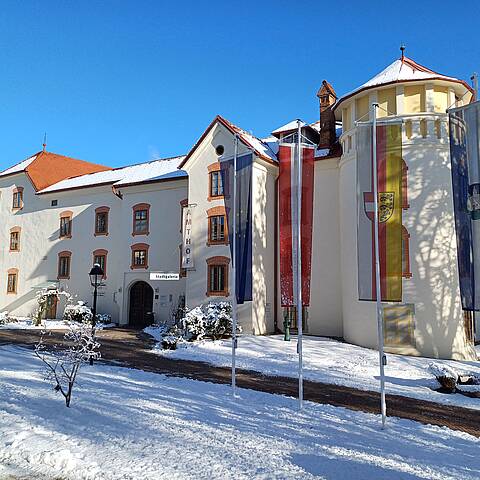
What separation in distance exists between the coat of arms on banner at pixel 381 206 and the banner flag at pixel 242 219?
319cm

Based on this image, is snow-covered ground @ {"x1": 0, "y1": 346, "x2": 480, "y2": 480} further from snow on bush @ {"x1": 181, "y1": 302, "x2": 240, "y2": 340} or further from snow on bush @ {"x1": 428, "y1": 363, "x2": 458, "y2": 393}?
snow on bush @ {"x1": 181, "y1": 302, "x2": 240, "y2": 340}

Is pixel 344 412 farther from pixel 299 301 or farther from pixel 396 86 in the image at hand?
pixel 396 86

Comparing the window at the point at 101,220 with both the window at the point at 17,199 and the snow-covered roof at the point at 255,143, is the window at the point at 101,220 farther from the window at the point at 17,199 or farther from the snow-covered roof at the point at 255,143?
the snow-covered roof at the point at 255,143

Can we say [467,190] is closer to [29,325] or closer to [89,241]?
[89,241]

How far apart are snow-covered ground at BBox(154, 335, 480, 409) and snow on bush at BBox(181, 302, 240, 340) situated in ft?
2.31

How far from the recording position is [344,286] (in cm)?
2003

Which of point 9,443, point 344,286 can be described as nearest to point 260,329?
point 344,286

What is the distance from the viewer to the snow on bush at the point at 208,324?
64.6ft

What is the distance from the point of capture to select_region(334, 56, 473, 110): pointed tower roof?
18.3 meters

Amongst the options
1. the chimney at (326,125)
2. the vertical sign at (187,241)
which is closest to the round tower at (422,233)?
the chimney at (326,125)

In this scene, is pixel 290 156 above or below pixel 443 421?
above

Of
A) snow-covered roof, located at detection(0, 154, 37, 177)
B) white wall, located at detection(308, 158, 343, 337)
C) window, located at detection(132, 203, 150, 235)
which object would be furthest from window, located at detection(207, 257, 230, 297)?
snow-covered roof, located at detection(0, 154, 37, 177)

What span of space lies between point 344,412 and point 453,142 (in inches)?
256

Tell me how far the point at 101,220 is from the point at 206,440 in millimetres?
24171
